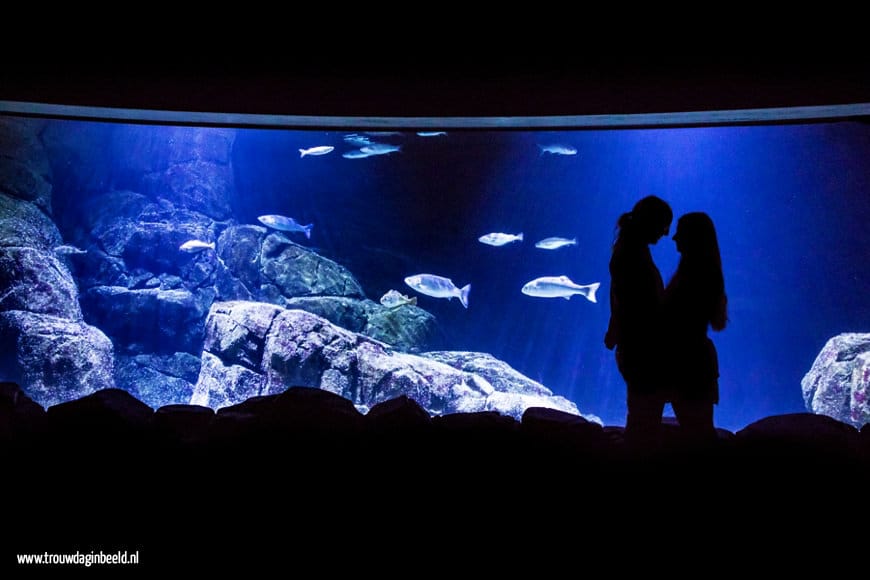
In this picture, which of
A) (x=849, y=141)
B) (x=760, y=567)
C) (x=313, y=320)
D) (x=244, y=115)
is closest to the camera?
(x=760, y=567)

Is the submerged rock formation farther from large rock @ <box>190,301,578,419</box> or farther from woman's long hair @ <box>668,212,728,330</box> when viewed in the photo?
woman's long hair @ <box>668,212,728,330</box>

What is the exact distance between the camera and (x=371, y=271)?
1295cm

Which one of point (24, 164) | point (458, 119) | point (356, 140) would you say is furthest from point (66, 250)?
point (458, 119)

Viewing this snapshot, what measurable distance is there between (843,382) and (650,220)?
27.2ft

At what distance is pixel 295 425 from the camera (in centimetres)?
116

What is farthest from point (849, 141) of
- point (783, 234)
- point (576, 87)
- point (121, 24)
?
point (121, 24)

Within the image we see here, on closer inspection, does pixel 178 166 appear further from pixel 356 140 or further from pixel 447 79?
pixel 447 79

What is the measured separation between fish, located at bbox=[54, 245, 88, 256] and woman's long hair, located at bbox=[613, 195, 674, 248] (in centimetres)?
1132

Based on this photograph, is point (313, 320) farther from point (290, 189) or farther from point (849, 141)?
point (849, 141)

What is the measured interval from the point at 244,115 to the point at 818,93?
3.77 m

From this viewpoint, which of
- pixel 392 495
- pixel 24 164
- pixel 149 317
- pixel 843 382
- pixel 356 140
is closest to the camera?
pixel 392 495

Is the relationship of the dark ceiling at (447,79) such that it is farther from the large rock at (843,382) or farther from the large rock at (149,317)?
the large rock at (149,317)

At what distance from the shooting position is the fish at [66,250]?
32.7ft

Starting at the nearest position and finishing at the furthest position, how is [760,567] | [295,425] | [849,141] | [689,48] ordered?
[760,567] < [295,425] < [689,48] < [849,141]
